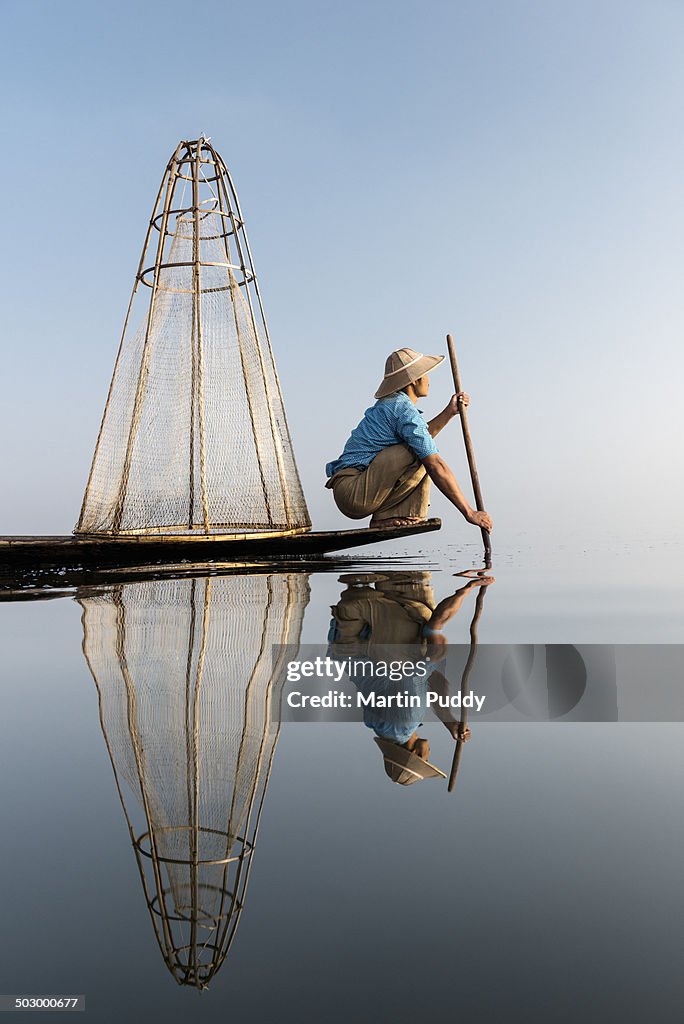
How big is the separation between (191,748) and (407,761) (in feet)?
1.70

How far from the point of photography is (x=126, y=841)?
1472 millimetres

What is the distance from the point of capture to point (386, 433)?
7.64 meters

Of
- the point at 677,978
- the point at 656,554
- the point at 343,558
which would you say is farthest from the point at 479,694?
the point at 656,554

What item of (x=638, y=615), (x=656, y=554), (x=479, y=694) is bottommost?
(x=479, y=694)

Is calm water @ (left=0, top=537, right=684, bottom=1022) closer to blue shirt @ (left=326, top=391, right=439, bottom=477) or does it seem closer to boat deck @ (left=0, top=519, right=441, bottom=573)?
boat deck @ (left=0, top=519, right=441, bottom=573)

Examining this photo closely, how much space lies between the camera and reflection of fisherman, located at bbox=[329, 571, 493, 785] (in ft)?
6.34

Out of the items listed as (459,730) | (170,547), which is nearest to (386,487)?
(170,547)

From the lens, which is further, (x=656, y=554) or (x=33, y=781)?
(x=656, y=554)

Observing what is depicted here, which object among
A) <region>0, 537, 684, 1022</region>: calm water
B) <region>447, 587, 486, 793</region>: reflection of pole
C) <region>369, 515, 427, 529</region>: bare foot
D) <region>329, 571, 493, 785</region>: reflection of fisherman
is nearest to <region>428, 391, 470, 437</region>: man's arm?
<region>369, 515, 427, 529</region>: bare foot

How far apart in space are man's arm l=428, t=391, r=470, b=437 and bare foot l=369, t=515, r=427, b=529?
95cm

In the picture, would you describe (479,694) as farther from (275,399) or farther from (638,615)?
(275,399)

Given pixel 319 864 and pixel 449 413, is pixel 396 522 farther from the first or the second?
pixel 319 864

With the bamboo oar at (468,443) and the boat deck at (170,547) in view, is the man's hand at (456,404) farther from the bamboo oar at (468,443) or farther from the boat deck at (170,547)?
the boat deck at (170,547)

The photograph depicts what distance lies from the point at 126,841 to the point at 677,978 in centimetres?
90
